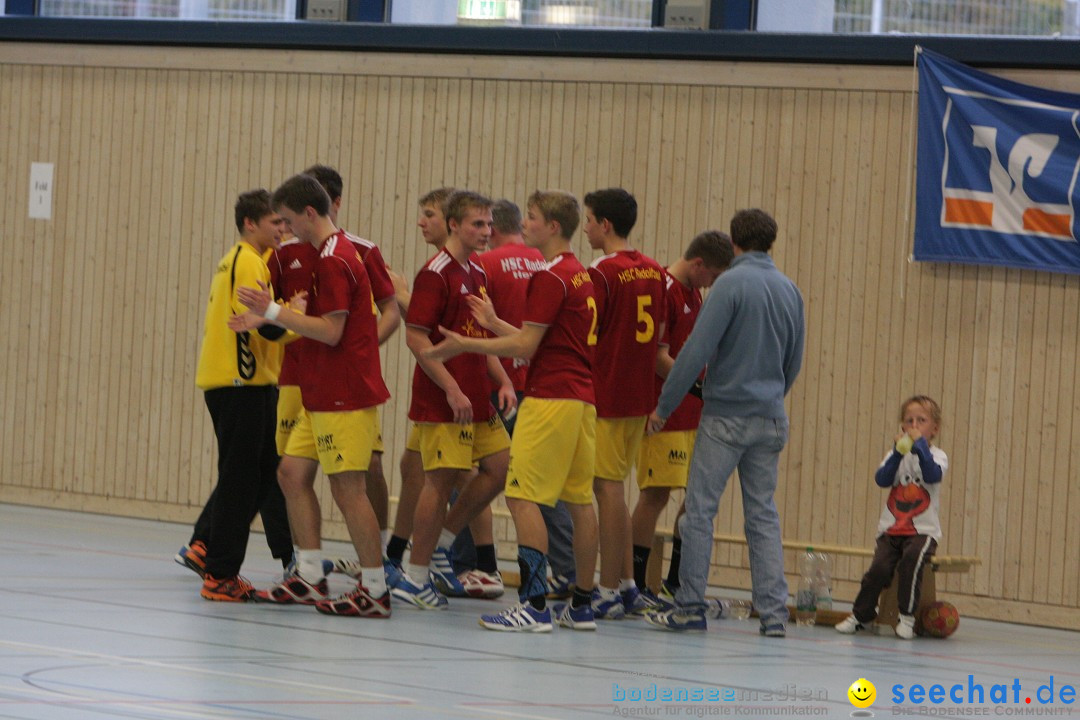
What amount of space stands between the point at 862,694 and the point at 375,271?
3.08 metres

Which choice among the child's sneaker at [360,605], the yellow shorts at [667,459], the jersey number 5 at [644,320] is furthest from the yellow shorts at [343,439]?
the yellow shorts at [667,459]

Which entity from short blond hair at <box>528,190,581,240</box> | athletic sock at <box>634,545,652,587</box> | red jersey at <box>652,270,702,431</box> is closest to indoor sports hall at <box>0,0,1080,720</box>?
athletic sock at <box>634,545,652,587</box>

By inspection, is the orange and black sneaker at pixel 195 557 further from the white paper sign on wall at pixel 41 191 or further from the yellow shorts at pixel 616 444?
the white paper sign on wall at pixel 41 191

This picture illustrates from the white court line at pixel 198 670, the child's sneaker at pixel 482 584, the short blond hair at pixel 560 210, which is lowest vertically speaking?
the child's sneaker at pixel 482 584

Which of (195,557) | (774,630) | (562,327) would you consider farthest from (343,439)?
(774,630)

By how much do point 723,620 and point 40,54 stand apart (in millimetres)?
7360

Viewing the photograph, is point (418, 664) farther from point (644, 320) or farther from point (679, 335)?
point (679, 335)

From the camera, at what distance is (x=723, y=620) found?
26.5 ft

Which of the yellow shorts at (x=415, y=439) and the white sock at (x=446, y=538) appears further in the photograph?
the white sock at (x=446, y=538)

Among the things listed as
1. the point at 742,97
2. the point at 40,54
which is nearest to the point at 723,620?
the point at 742,97

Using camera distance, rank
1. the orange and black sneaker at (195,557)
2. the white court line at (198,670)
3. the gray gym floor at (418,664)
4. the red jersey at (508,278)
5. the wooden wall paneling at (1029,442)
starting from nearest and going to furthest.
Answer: the gray gym floor at (418,664)
the white court line at (198,670)
the orange and black sneaker at (195,557)
the red jersey at (508,278)
the wooden wall paneling at (1029,442)

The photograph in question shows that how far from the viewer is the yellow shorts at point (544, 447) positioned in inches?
264

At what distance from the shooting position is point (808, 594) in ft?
26.6

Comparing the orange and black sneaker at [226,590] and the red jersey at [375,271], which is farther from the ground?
the red jersey at [375,271]
